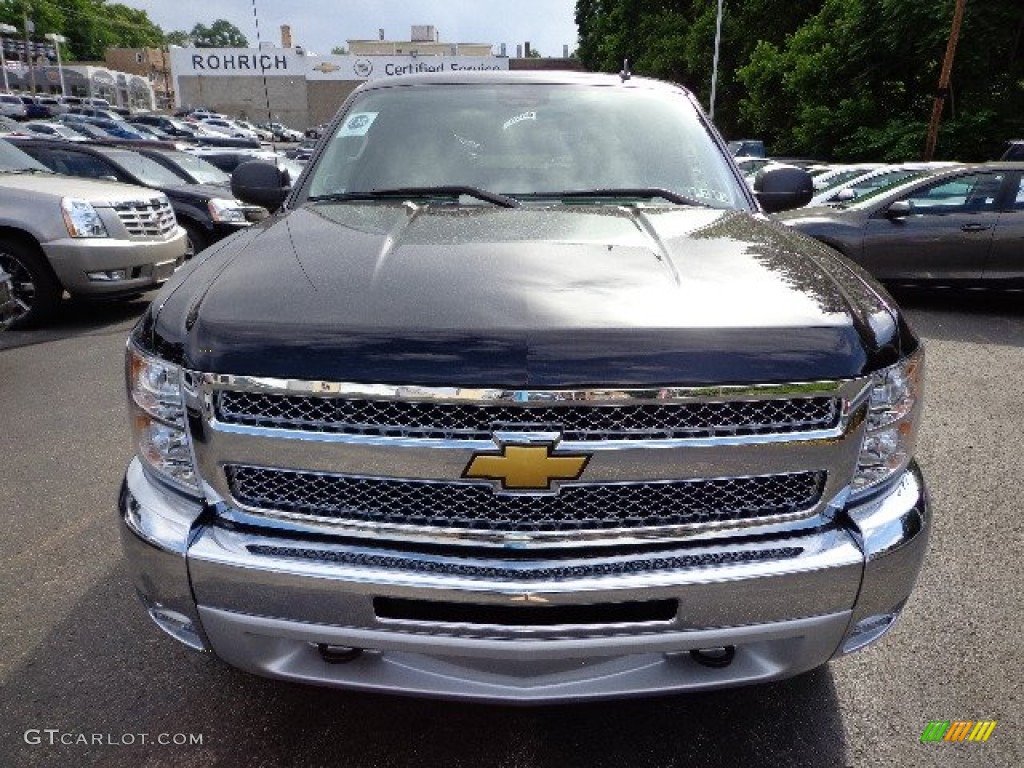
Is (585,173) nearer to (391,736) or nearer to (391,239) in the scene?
(391,239)

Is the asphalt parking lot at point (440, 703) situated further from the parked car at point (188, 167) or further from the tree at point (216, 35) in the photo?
the tree at point (216, 35)

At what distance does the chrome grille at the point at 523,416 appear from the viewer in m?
1.66

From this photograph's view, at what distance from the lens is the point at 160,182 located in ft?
34.0

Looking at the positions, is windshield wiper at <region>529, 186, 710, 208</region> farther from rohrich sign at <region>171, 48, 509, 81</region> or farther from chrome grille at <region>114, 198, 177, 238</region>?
rohrich sign at <region>171, 48, 509, 81</region>

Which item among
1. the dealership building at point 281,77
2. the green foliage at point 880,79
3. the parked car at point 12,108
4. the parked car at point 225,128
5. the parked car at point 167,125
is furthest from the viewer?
the dealership building at point 281,77

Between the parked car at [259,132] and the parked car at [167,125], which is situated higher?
the parked car at [167,125]

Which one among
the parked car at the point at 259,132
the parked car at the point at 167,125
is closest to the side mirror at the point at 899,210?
the parked car at the point at 167,125

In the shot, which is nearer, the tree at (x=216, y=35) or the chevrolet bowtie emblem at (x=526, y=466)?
the chevrolet bowtie emblem at (x=526, y=466)

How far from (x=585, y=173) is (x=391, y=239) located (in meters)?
1.09

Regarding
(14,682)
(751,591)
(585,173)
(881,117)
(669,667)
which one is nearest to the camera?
(751,591)

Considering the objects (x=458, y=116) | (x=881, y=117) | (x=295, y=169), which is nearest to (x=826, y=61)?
(x=881, y=117)

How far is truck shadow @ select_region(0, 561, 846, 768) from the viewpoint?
2.18 metres

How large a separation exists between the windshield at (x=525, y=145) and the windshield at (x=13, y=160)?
6.13 meters

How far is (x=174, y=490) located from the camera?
6.26 ft
